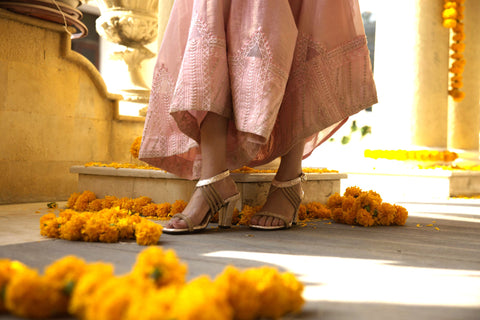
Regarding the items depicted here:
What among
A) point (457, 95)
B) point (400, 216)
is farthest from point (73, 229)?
point (457, 95)

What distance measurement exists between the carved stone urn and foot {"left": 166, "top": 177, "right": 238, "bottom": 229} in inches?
123

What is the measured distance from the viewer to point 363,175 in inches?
249

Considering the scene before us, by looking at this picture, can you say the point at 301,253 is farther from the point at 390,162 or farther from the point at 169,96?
the point at 390,162

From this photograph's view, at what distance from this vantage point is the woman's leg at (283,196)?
8.24 ft

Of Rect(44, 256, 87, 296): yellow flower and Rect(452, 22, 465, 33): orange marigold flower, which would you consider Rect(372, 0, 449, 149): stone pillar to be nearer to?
Rect(452, 22, 465, 33): orange marigold flower

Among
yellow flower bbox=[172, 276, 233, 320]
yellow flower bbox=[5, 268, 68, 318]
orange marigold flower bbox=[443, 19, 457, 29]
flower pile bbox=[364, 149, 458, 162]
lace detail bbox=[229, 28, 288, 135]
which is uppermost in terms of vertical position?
orange marigold flower bbox=[443, 19, 457, 29]

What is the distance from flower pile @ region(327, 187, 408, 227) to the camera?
112 inches

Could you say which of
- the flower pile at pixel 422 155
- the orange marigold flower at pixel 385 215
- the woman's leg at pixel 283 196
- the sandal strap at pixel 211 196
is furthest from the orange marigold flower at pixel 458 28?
the sandal strap at pixel 211 196

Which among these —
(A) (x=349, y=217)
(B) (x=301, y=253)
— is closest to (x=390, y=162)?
(A) (x=349, y=217)

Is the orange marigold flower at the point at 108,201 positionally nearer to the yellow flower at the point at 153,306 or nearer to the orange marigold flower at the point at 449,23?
the yellow flower at the point at 153,306

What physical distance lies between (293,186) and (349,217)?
440 mm

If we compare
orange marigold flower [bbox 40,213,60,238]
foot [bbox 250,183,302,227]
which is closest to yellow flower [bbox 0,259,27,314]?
orange marigold flower [bbox 40,213,60,238]

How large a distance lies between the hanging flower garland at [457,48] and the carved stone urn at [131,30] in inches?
134

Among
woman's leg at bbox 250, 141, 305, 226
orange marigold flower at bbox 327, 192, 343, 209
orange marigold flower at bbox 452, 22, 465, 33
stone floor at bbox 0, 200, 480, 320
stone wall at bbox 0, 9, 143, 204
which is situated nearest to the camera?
stone floor at bbox 0, 200, 480, 320
